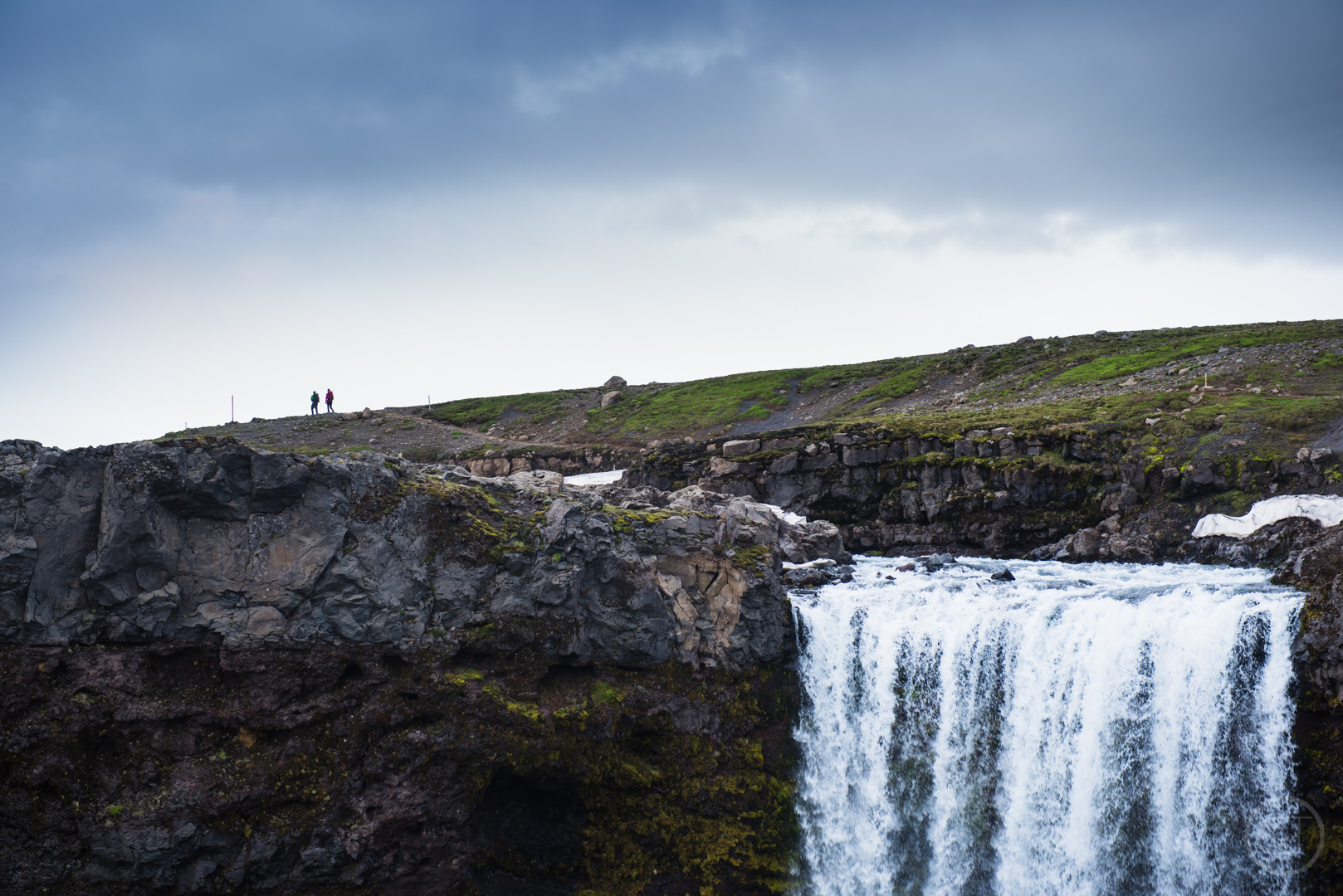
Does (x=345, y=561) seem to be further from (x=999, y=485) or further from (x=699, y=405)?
(x=699, y=405)

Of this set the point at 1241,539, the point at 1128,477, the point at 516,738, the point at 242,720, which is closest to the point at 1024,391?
the point at 1128,477

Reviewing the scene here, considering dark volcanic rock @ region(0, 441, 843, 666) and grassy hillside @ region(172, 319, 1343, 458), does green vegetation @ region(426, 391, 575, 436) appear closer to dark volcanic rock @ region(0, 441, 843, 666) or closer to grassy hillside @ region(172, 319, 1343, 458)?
grassy hillside @ region(172, 319, 1343, 458)

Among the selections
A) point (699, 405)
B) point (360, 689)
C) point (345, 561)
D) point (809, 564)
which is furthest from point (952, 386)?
point (360, 689)

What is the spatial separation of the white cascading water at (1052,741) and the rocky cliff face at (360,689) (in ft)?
7.87

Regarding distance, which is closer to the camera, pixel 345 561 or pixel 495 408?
pixel 345 561

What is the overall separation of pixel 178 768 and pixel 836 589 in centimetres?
2184

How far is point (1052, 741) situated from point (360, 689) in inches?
806

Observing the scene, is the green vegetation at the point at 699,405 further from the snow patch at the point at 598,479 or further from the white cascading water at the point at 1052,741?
the white cascading water at the point at 1052,741

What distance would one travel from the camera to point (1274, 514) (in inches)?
1292

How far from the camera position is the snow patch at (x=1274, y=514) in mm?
31141

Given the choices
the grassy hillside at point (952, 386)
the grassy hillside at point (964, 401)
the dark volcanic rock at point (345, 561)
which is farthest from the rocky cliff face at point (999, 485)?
the dark volcanic rock at point (345, 561)

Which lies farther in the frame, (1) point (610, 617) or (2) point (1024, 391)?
(2) point (1024, 391)

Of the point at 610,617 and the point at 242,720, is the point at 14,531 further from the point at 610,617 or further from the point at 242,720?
the point at 610,617

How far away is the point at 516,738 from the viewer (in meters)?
23.1
